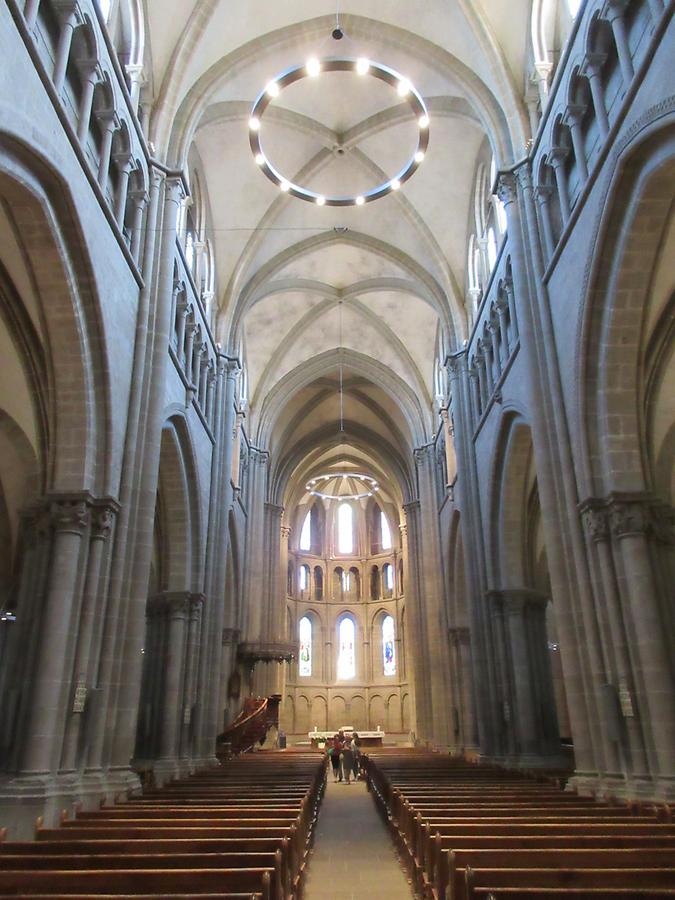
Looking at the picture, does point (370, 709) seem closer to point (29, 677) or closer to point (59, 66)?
point (29, 677)

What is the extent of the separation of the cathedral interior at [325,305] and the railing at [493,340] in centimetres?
14

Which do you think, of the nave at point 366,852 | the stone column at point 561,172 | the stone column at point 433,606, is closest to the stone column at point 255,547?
the stone column at point 433,606

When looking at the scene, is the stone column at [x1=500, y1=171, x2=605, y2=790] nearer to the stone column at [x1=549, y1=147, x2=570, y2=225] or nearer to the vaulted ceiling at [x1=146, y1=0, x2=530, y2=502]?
the stone column at [x1=549, y1=147, x2=570, y2=225]

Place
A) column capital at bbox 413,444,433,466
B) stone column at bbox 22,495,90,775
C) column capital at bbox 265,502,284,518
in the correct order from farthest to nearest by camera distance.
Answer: column capital at bbox 265,502,284,518
column capital at bbox 413,444,433,466
stone column at bbox 22,495,90,775

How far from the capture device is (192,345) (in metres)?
19.3

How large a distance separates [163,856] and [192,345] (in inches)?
595

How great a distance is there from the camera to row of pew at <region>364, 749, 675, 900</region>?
4.92 m

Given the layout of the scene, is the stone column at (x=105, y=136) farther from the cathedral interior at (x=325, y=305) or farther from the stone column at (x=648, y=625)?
the stone column at (x=648, y=625)

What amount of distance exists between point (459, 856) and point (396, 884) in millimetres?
3205

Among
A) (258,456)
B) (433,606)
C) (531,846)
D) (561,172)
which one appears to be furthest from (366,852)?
(258,456)

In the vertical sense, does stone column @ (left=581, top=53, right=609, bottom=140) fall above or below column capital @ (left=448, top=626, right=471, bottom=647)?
above

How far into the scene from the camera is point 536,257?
14875mm

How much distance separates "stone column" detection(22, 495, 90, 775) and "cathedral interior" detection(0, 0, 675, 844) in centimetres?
4

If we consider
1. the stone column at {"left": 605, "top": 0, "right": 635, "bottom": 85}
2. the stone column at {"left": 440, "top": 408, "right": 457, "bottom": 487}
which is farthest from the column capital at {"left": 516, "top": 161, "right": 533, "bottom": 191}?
the stone column at {"left": 440, "top": 408, "right": 457, "bottom": 487}
